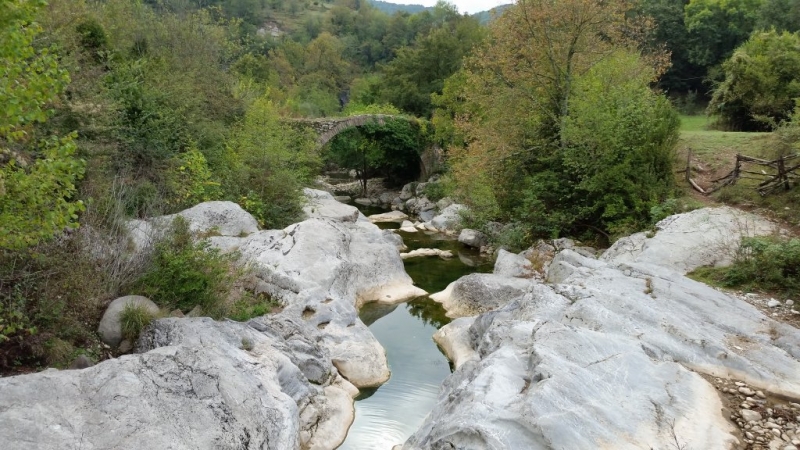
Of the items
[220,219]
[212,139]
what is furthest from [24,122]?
[212,139]

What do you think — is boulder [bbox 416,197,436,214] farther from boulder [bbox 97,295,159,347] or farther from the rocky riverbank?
boulder [bbox 97,295,159,347]

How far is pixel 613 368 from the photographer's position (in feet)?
22.9

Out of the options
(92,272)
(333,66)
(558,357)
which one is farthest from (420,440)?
(333,66)

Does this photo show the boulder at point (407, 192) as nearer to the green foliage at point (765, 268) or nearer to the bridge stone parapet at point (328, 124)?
the bridge stone parapet at point (328, 124)

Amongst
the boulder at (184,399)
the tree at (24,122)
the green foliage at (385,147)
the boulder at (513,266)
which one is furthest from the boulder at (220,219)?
the green foliage at (385,147)

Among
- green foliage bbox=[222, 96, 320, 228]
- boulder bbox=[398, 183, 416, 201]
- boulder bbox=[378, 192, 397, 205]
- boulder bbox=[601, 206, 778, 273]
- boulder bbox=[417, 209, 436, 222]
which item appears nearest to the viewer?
boulder bbox=[601, 206, 778, 273]

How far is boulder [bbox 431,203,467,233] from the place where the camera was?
2310 centimetres

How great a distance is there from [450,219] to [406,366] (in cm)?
1344

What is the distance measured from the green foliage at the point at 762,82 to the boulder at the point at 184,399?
20210 millimetres

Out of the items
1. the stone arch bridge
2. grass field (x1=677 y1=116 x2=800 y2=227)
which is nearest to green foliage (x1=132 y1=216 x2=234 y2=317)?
grass field (x1=677 y1=116 x2=800 y2=227)

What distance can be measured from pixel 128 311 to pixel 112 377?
1963mm

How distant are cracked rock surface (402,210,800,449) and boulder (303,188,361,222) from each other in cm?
1070

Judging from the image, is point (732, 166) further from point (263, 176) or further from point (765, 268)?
point (263, 176)

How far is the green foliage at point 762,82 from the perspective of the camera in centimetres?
2147
